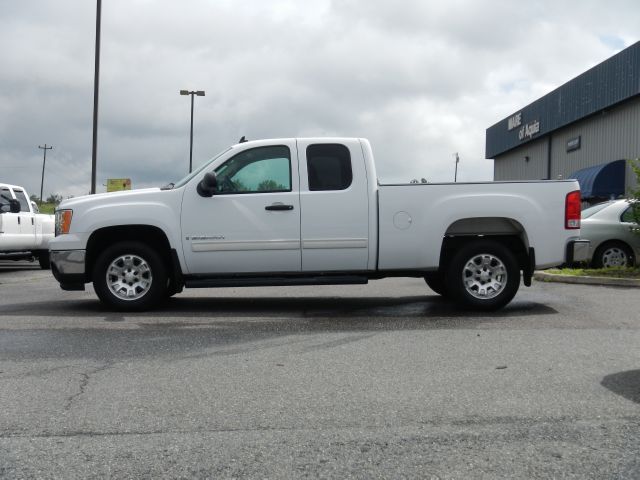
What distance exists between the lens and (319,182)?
874 cm

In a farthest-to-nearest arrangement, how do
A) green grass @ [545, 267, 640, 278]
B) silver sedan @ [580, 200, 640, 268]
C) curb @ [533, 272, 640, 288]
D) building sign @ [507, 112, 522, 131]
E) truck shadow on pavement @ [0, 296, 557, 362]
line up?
building sign @ [507, 112, 522, 131]
silver sedan @ [580, 200, 640, 268]
green grass @ [545, 267, 640, 278]
curb @ [533, 272, 640, 288]
truck shadow on pavement @ [0, 296, 557, 362]

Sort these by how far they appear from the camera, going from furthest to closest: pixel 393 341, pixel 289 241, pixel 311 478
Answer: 1. pixel 289 241
2. pixel 393 341
3. pixel 311 478

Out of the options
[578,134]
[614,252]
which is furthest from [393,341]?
[578,134]

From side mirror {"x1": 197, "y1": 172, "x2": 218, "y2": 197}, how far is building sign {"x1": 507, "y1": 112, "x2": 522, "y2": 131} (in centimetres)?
3809

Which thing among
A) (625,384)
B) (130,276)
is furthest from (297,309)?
(625,384)

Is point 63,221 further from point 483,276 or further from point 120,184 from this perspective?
point 120,184

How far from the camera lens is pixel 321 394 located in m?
4.73

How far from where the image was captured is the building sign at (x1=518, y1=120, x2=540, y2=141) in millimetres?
40688

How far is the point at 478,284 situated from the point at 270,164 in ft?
9.24

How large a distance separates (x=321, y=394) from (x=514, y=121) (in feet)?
141

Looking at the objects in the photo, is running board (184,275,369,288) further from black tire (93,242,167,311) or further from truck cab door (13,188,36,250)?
truck cab door (13,188,36,250)

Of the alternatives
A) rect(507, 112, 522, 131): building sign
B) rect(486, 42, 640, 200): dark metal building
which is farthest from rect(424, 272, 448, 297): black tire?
rect(507, 112, 522, 131): building sign

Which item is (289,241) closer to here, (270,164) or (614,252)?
(270,164)

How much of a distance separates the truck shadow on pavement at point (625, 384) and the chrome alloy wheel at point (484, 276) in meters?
3.28
